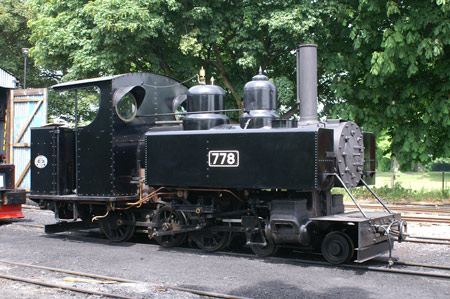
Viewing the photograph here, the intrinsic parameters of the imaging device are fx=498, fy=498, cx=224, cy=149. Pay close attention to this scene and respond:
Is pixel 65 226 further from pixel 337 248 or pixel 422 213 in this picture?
pixel 422 213

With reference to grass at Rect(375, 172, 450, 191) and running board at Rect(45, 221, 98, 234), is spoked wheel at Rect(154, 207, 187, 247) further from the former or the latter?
grass at Rect(375, 172, 450, 191)

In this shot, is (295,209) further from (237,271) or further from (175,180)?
(175,180)

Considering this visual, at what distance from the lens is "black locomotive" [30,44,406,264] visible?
674cm

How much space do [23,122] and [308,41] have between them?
27.7 feet

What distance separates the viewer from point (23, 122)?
14.4 m

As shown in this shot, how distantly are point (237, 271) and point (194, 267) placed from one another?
2.07 feet

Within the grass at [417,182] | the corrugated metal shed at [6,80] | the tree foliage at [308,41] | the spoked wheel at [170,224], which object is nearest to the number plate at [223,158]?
the spoked wheel at [170,224]

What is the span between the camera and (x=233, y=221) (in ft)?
24.4

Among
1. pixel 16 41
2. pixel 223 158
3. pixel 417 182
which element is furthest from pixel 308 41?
pixel 417 182

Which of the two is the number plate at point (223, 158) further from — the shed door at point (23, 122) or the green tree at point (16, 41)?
the green tree at point (16, 41)

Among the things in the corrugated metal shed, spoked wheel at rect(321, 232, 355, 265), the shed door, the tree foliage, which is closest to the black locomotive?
spoked wheel at rect(321, 232, 355, 265)

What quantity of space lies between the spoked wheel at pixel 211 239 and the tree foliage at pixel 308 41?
6.35 metres

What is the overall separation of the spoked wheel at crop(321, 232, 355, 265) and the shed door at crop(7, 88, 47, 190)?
9852 mm

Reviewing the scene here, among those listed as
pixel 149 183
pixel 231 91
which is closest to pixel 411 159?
pixel 231 91
